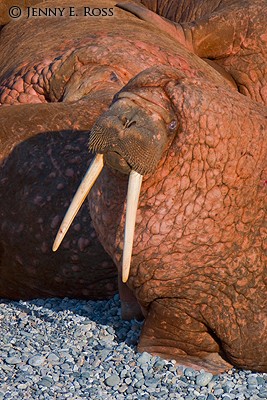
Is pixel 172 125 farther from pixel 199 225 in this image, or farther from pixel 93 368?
pixel 93 368

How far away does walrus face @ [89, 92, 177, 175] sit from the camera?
15.2 feet

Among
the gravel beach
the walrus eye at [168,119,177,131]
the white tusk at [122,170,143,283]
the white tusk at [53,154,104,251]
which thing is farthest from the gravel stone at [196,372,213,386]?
the walrus eye at [168,119,177,131]

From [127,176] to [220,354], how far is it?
3.65ft

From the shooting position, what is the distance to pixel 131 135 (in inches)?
182

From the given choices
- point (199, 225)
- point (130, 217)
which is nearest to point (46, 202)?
point (199, 225)

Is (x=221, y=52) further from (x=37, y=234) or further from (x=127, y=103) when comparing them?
(x=127, y=103)

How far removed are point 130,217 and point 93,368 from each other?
35.6 inches

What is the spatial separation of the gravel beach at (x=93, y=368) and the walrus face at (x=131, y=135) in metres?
1.04

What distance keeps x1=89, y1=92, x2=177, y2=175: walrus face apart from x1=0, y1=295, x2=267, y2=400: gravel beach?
1.04m

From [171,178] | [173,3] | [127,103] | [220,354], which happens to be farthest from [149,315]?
[173,3]

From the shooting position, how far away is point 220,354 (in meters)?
5.30

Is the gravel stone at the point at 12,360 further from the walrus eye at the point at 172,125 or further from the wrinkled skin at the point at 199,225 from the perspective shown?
the walrus eye at the point at 172,125

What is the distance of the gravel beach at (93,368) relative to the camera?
485 centimetres

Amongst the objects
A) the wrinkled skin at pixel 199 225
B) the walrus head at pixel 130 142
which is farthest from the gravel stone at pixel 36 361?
the walrus head at pixel 130 142
